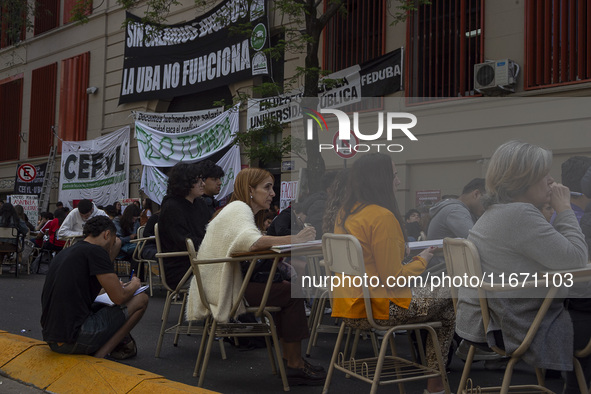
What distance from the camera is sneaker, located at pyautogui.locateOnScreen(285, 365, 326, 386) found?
4277 millimetres

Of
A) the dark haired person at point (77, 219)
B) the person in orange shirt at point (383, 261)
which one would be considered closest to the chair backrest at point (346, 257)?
the person in orange shirt at point (383, 261)

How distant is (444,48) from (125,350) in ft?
28.0

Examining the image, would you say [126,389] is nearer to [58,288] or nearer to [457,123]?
[58,288]

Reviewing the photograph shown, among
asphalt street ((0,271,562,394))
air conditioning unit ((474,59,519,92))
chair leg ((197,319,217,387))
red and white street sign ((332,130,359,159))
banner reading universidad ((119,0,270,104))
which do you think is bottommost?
asphalt street ((0,271,562,394))

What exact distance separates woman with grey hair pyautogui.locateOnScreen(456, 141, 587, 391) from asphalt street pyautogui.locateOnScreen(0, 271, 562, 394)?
4.74 ft

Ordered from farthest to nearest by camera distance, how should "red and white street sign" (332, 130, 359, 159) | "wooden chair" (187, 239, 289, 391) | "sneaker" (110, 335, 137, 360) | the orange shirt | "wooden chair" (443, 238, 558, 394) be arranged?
"red and white street sign" (332, 130, 359, 159) < "sneaker" (110, 335, 137, 360) < "wooden chair" (187, 239, 289, 391) < the orange shirt < "wooden chair" (443, 238, 558, 394)

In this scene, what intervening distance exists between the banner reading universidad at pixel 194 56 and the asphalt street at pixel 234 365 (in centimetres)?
891

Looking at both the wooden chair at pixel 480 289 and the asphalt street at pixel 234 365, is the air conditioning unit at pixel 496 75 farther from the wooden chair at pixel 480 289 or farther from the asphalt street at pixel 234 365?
the wooden chair at pixel 480 289

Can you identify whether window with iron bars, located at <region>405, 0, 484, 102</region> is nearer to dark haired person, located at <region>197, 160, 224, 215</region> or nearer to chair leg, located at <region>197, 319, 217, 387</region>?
dark haired person, located at <region>197, 160, 224, 215</region>

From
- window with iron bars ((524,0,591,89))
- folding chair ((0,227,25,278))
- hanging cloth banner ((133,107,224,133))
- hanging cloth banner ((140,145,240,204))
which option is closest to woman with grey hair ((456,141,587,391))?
window with iron bars ((524,0,591,89))

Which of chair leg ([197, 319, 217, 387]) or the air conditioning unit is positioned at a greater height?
the air conditioning unit

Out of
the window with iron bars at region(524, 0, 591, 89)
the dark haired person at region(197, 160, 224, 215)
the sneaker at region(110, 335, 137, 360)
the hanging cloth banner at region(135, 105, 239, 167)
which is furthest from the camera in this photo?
the hanging cloth banner at region(135, 105, 239, 167)

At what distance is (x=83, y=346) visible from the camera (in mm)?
4488

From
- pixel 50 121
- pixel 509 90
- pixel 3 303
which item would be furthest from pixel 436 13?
pixel 50 121
